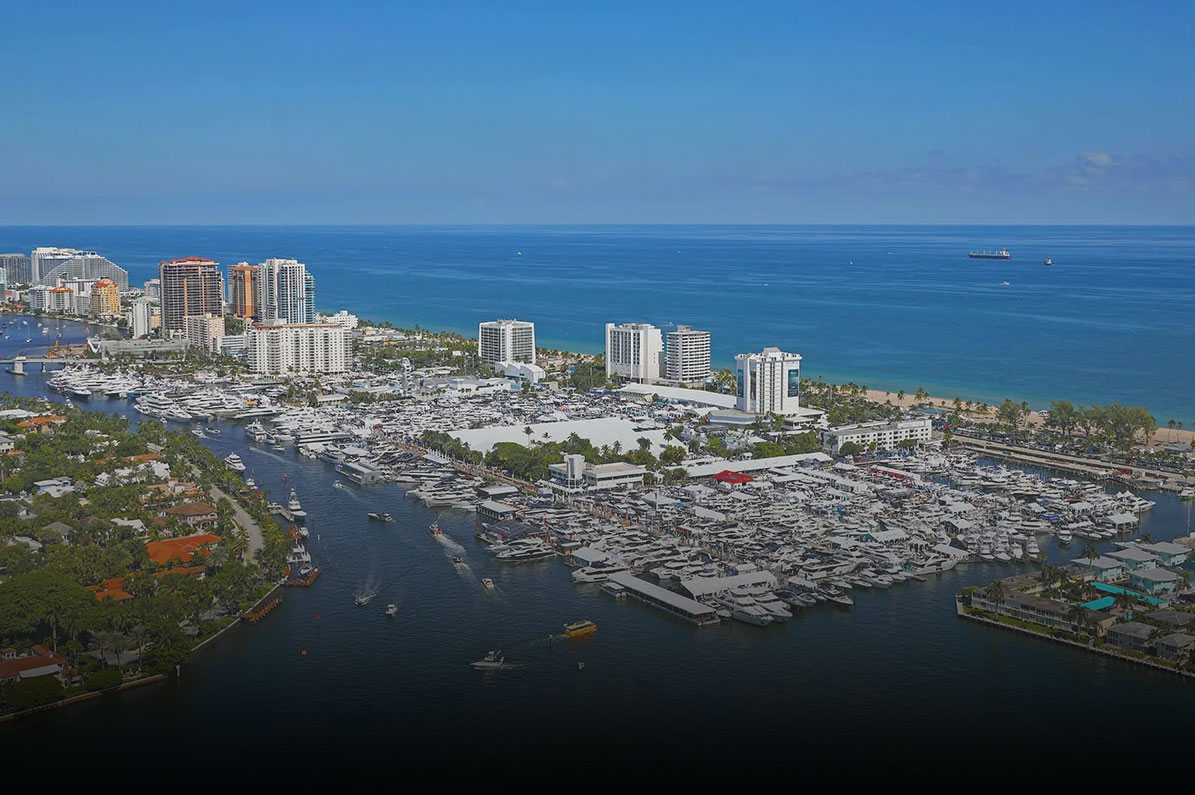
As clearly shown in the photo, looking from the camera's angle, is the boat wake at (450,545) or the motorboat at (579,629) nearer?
the motorboat at (579,629)

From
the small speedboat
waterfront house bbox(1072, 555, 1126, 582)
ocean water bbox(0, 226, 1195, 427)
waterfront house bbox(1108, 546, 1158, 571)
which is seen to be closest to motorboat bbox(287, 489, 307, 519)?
the small speedboat

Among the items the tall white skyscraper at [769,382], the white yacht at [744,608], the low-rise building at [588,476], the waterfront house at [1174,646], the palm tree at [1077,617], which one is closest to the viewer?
the waterfront house at [1174,646]

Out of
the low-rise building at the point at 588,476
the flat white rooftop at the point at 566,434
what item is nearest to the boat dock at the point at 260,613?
the low-rise building at the point at 588,476

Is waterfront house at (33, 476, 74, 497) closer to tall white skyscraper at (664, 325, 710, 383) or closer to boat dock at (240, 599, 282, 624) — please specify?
boat dock at (240, 599, 282, 624)

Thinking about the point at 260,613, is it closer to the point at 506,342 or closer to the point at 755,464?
the point at 755,464

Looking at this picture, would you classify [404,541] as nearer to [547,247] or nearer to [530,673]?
[530,673]

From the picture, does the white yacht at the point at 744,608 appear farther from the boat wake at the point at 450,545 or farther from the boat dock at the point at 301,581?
the boat dock at the point at 301,581

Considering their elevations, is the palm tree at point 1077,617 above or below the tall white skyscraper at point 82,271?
below

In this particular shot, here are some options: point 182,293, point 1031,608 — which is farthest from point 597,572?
point 182,293
